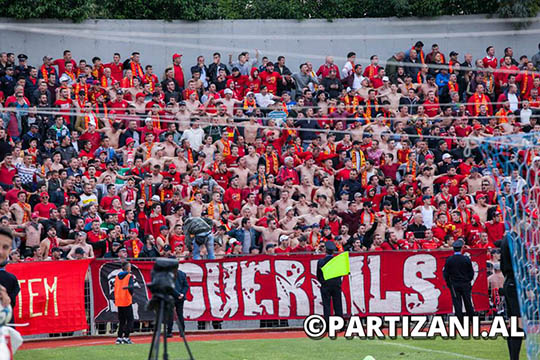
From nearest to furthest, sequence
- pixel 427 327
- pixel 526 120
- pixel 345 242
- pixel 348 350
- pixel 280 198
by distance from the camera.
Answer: pixel 348 350 → pixel 427 327 → pixel 345 242 → pixel 280 198 → pixel 526 120

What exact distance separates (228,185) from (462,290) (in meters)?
7.44

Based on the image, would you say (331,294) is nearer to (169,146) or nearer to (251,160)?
(251,160)

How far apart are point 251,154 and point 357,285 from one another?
18.2 feet

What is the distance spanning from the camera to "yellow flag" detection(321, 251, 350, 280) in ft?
56.4

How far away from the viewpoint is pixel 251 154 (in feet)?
75.7

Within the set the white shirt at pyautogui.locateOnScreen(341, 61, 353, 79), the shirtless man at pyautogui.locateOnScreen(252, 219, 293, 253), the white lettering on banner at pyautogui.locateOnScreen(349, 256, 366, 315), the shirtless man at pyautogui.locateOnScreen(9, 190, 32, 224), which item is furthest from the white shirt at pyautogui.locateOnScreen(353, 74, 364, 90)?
the shirtless man at pyautogui.locateOnScreen(9, 190, 32, 224)

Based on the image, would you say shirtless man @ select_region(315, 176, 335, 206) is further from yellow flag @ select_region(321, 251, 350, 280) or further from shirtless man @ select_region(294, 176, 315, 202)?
yellow flag @ select_region(321, 251, 350, 280)

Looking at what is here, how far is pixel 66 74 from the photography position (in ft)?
79.8

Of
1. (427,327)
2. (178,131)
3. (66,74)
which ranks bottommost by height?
(427,327)

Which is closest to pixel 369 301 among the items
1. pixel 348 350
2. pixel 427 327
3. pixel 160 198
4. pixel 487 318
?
pixel 427 327

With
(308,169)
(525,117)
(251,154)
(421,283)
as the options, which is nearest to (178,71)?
(251,154)

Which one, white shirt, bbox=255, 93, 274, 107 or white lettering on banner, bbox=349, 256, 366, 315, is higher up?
white shirt, bbox=255, 93, 274, 107

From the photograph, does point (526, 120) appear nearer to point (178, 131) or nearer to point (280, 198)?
point (280, 198)

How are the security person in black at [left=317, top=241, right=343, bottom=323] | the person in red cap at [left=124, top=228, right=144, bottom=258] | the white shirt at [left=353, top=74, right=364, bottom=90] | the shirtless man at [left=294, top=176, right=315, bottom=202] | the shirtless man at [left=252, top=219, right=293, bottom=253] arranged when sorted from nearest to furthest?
1. the security person in black at [left=317, top=241, right=343, bottom=323]
2. the person in red cap at [left=124, top=228, right=144, bottom=258]
3. the shirtless man at [left=252, top=219, right=293, bottom=253]
4. the shirtless man at [left=294, top=176, right=315, bottom=202]
5. the white shirt at [left=353, top=74, right=364, bottom=90]
